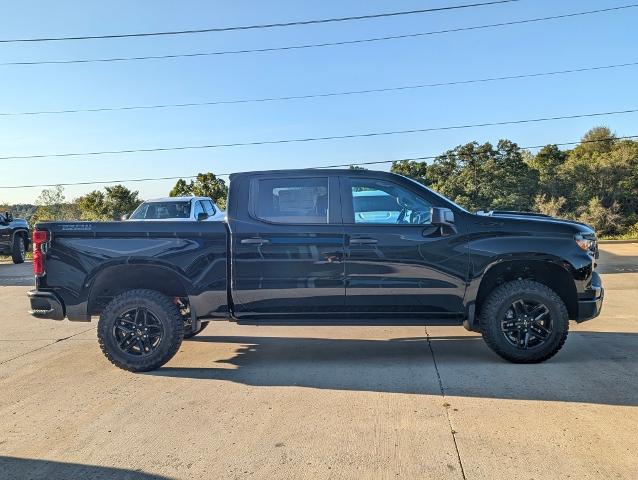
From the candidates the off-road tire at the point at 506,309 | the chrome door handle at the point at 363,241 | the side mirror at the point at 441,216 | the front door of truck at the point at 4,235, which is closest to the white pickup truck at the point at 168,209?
the front door of truck at the point at 4,235

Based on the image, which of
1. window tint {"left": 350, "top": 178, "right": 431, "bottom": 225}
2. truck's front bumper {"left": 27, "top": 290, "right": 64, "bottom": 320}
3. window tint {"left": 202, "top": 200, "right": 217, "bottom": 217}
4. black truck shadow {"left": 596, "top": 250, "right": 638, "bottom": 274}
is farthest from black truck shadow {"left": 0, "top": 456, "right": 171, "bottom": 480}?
black truck shadow {"left": 596, "top": 250, "right": 638, "bottom": 274}

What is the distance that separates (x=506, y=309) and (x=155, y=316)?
134 inches

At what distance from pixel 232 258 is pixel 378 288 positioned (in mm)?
1441

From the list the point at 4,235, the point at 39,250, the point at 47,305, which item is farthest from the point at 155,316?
the point at 4,235

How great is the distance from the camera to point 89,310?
5.12 metres

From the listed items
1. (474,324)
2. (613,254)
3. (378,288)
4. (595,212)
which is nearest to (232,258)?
(378,288)

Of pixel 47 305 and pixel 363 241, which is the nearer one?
pixel 363 241

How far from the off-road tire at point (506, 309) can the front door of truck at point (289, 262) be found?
4.77ft

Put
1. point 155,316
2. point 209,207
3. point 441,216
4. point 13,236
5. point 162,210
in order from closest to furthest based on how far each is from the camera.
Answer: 1. point 441,216
2. point 155,316
3. point 162,210
4. point 209,207
5. point 13,236

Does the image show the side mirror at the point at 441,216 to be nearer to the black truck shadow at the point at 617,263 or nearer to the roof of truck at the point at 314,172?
the roof of truck at the point at 314,172

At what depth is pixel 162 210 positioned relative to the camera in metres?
12.9

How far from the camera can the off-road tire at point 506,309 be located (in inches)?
192

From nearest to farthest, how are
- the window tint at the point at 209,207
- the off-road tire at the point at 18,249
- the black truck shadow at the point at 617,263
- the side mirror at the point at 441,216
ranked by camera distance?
the side mirror at the point at 441,216, the black truck shadow at the point at 617,263, the window tint at the point at 209,207, the off-road tire at the point at 18,249

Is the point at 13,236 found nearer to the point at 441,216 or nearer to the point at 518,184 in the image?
the point at 441,216
